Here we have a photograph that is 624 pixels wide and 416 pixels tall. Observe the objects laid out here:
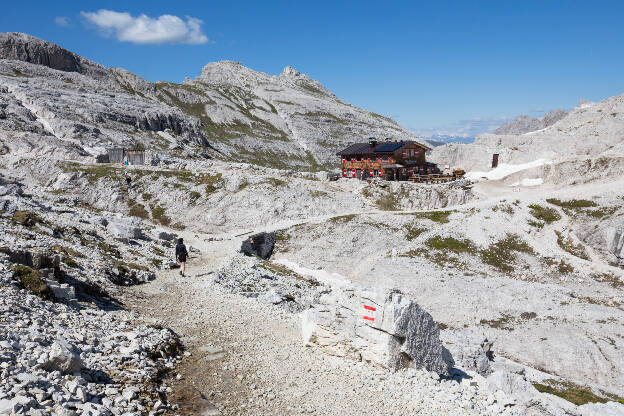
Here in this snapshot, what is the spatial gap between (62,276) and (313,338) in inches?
580

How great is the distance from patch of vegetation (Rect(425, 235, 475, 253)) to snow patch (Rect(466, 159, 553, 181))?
44.5 meters

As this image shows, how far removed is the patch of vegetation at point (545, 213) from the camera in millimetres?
71750

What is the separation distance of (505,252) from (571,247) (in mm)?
12233

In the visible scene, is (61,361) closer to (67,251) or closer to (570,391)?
(67,251)

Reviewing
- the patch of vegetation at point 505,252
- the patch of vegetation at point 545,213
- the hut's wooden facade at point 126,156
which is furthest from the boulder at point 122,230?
the patch of vegetation at point 545,213

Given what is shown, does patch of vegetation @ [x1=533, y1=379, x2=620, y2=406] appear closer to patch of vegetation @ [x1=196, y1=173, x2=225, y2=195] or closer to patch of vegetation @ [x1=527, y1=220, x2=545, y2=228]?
patch of vegetation @ [x1=527, y1=220, x2=545, y2=228]

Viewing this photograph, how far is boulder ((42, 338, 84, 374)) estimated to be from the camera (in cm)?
1252

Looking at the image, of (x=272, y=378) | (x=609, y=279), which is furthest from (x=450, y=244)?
(x=272, y=378)

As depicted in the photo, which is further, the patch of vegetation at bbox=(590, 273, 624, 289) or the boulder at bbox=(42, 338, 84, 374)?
the patch of vegetation at bbox=(590, 273, 624, 289)

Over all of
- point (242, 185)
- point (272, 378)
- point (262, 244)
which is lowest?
point (262, 244)

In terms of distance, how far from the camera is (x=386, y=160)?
337 feet

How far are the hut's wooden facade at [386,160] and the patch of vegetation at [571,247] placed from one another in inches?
1605

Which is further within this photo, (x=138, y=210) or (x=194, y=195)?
(x=194, y=195)

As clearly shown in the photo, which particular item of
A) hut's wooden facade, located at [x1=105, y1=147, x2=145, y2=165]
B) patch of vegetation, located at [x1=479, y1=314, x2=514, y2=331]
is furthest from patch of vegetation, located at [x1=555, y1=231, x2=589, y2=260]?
hut's wooden facade, located at [x1=105, y1=147, x2=145, y2=165]
